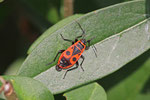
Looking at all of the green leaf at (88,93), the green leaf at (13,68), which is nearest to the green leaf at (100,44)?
the green leaf at (88,93)

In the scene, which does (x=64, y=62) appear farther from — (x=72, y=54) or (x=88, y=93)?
(x=88, y=93)

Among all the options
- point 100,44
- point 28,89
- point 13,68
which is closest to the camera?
point 28,89

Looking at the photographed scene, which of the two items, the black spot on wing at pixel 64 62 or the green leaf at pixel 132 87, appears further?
the green leaf at pixel 132 87

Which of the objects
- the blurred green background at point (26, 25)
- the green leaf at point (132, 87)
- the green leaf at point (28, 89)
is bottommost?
the green leaf at point (132, 87)

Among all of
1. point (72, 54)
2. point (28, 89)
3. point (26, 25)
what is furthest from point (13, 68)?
point (28, 89)

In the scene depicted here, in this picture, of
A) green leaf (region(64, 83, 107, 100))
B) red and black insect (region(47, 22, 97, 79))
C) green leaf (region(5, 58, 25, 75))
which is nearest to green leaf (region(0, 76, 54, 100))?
green leaf (region(64, 83, 107, 100))

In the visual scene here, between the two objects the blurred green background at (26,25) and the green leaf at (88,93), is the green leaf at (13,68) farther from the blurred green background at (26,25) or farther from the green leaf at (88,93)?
the green leaf at (88,93)

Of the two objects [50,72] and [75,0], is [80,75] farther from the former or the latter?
[75,0]
